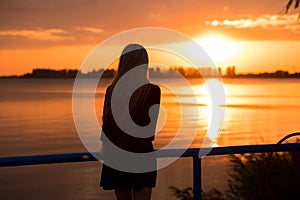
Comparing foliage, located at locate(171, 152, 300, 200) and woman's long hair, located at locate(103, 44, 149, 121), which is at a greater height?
woman's long hair, located at locate(103, 44, 149, 121)

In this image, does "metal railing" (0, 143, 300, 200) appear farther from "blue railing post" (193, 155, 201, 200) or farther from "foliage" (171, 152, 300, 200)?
"foliage" (171, 152, 300, 200)

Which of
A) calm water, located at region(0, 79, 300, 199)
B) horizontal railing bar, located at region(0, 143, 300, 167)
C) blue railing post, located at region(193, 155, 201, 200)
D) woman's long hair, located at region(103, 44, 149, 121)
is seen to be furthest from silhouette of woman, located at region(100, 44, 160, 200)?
calm water, located at region(0, 79, 300, 199)

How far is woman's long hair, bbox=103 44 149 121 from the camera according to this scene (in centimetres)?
394

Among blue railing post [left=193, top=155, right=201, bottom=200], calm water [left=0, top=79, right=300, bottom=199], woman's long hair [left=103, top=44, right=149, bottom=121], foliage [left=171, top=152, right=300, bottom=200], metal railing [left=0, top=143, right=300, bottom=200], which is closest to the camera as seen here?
A: metal railing [left=0, top=143, right=300, bottom=200]

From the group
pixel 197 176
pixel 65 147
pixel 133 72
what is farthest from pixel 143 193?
pixel 65 147

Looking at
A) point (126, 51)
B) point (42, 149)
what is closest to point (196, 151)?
point (126, 51)

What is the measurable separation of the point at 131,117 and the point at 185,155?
1.51ft

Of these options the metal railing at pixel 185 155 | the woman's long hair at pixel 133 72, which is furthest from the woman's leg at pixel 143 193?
the woman's long hair at pixel 133 72

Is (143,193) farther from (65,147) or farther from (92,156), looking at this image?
(65,147)

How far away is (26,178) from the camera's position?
1144 inches

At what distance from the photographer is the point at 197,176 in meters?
4.28

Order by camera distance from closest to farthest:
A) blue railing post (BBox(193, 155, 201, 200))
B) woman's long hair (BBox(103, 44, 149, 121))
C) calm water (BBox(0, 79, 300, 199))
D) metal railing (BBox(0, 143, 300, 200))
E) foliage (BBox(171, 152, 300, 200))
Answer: metal railing (BBox(0, 143, 300, 200)) < woman's long hair (BBox(103, 44, 149, 121)) < blue railing post (BBox(193, 155, 201, 200)) < foliage (BBox(171, 152, 300, 200)) < calm water (BBox(0, 79, 300, 199))

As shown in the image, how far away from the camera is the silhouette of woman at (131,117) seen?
3.96 metres

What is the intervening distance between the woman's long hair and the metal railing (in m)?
0.38
